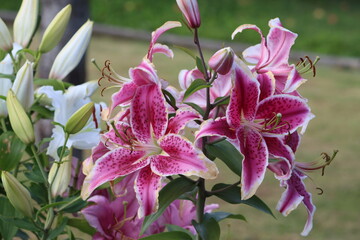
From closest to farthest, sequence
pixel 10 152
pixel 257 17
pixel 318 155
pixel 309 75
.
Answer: pixel 10 152
pixel 318 155
pixel 309 75
pixel 257 17

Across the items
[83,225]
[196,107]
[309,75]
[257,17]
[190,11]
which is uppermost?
[190,11]

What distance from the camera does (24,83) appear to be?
3.09 feet

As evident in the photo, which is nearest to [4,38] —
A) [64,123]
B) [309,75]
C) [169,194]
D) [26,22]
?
[26,22]

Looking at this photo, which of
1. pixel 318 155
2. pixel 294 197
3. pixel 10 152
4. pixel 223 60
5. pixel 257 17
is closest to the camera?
pixel 223 60

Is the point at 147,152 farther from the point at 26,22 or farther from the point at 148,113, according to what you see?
the point at 26,22

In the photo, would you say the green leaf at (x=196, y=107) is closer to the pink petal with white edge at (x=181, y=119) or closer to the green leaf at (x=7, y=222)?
the pink petal with white edge at (x=181, y=119)

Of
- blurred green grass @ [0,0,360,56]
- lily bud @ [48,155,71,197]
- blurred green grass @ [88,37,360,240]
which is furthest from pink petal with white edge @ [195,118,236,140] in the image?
blurred green grass @ [0,0,360,56]

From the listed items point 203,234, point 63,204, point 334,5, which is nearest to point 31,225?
point 63,204

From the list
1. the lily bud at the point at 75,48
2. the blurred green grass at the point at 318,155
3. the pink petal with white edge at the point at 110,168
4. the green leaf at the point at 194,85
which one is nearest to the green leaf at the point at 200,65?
the green leaf at the point at 194,85

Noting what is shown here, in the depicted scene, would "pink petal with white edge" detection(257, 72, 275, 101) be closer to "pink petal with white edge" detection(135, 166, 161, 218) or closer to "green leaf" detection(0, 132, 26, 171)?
"pink petal with white edge" detection(135, 166, 161, 218)

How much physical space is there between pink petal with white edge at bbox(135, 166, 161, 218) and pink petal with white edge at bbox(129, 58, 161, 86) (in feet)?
0.34

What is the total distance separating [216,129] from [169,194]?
11 cm

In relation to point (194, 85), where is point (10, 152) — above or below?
below

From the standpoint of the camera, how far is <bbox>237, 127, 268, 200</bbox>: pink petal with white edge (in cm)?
80
